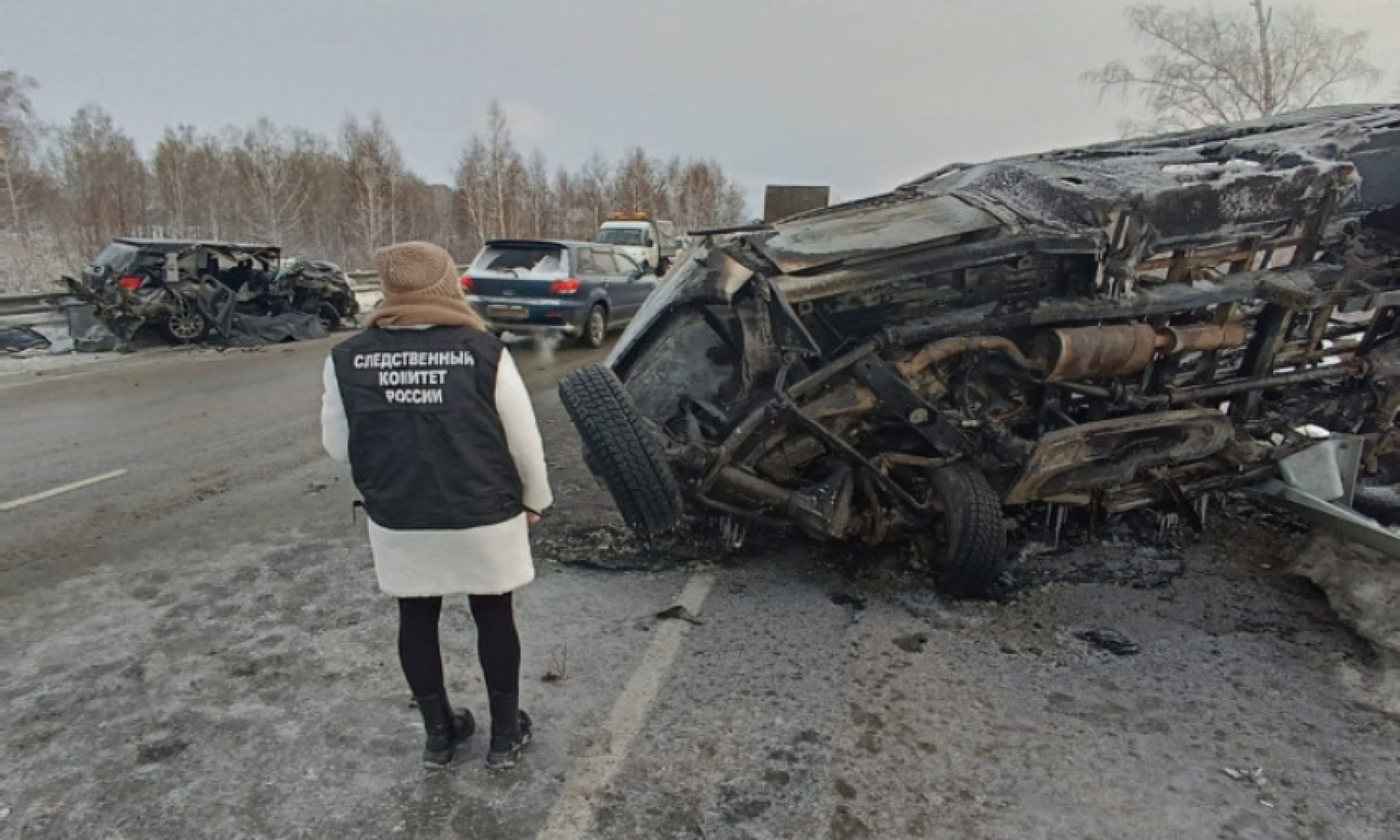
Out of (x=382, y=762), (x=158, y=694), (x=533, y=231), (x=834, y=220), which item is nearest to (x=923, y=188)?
(x=834, y=220)

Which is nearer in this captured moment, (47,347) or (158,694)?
(158,694)

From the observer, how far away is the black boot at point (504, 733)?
2.47m

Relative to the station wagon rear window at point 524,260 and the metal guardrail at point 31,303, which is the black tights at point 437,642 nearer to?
the station wagon rear window at point 524,260

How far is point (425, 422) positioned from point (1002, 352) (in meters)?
2.49

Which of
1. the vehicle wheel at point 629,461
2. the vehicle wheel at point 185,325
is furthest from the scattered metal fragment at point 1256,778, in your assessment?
the vehicle wheel at point 185,325

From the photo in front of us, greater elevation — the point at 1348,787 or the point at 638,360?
the point at 638,360

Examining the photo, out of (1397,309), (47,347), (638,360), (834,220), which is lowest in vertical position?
(47,347)

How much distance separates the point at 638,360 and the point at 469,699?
193 centimetres

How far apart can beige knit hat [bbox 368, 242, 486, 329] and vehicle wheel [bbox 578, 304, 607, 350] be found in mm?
10095

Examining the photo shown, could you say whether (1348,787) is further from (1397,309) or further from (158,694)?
(158,694)

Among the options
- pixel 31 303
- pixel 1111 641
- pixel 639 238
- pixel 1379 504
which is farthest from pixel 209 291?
pixel 1379 504

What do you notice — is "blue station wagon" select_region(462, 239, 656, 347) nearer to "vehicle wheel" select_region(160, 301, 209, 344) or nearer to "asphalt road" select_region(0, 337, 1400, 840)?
"vehicle wheel" select_region(160, 301, 209, 344)

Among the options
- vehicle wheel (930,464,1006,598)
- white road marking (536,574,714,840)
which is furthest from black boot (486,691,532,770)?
vehicle wheel (930,464,1006,598)

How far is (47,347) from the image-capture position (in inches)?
492
